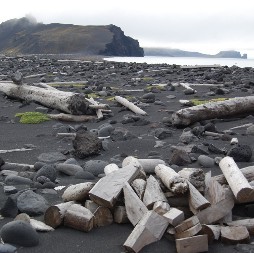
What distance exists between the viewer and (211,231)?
3.97 m

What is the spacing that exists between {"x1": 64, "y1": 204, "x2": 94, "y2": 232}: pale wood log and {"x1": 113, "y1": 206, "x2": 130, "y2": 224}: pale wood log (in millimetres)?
244

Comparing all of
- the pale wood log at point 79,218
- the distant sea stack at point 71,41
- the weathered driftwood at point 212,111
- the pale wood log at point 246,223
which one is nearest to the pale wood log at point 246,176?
the pale wood log at point 246,223

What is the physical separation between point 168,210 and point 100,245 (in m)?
0.66

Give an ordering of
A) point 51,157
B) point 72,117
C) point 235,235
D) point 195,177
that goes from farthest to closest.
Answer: point 72,117
point 51,157
point 195,177
point 235,235

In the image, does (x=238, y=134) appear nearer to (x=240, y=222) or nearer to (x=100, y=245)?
(x=240, y=222)

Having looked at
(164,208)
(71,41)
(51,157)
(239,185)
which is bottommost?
(51,157)

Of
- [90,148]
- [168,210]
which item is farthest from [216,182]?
[90,148]

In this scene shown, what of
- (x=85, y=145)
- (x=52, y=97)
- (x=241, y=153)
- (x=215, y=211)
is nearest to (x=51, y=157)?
(x=85, y=145)

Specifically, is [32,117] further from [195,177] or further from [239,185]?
[239,185]

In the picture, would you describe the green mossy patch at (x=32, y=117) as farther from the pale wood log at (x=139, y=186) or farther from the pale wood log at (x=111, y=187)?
the pale wood log at (x=139, y=186)

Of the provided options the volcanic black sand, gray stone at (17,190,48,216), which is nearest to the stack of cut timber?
the volcanic black sand

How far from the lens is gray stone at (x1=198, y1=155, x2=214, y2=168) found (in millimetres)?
6281

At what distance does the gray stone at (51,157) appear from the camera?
6.89m

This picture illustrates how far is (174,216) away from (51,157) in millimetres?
3457
